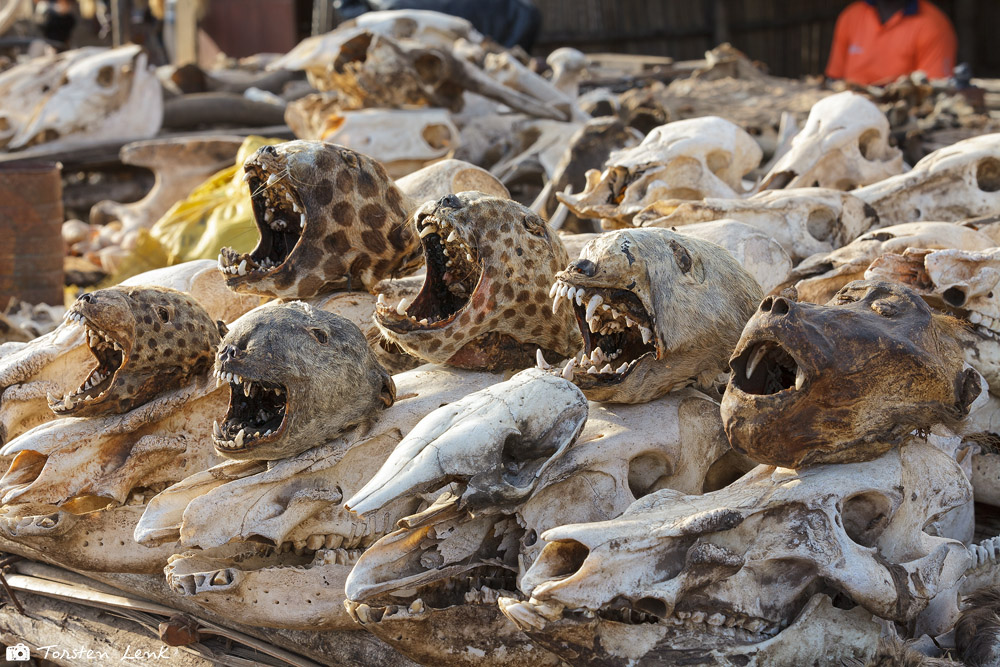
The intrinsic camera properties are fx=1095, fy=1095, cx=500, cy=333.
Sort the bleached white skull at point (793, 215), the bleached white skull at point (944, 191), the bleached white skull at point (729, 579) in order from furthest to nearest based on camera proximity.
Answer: the bleached white skull at point (944, 191)
the bleached white skull at point (793, 215)
the bleached white skull at point (729, 579)

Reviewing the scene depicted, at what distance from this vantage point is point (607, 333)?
2.42m

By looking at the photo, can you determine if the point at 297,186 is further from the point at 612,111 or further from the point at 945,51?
the point at 945,51

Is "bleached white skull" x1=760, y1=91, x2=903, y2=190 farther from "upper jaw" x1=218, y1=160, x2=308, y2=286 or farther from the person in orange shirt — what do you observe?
the person in orange shirt

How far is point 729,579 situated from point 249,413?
1.15m

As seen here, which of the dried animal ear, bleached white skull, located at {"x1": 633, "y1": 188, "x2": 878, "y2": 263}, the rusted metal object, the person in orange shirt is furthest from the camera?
the person in orange shirt

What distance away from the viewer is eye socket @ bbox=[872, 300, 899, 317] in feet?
6.53

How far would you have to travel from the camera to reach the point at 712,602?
194 centimetres

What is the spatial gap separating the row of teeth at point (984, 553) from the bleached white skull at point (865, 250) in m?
0.72

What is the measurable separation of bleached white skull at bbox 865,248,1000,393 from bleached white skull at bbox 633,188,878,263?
2.00 ft

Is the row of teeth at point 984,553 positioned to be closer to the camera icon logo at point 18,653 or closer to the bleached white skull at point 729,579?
the bleached white skull at point 729,579

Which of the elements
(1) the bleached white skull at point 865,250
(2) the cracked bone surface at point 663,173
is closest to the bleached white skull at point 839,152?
(2) the cracked bone surface at point 663,173

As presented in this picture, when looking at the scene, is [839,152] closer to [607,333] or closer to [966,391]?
[607,333]

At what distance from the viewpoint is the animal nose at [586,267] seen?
2207 millimetres

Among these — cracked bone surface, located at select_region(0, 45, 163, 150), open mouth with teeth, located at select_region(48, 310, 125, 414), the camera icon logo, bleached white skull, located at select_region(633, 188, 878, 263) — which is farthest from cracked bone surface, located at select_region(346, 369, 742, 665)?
cracked bone surface, located at select_region(0, 45, 163, 150)
